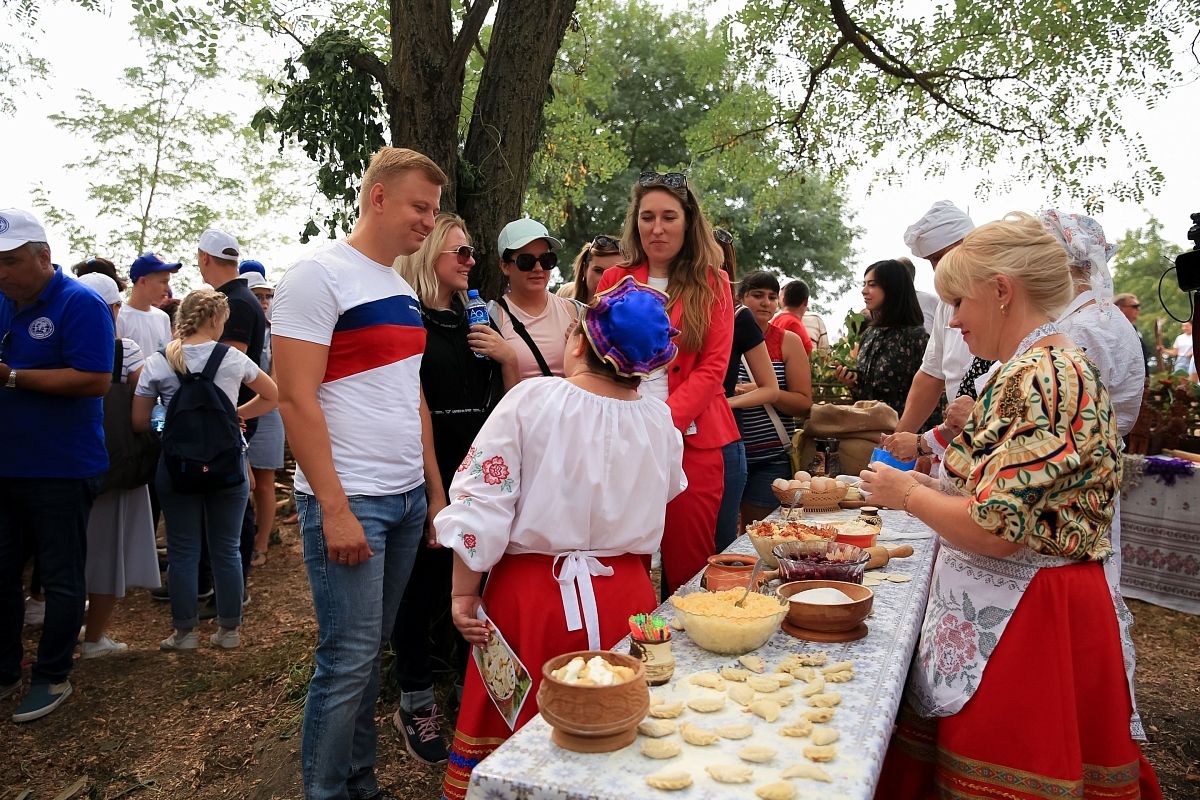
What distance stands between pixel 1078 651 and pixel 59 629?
13.5 feet

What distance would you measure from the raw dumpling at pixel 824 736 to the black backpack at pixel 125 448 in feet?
13.7

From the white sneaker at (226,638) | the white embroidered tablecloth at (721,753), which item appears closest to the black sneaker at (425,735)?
the white embroidered tablecloth at (721,753)

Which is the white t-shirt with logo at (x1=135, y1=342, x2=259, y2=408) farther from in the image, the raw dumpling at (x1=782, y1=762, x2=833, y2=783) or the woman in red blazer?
the raw dumpling at (x1=782, y1=762, x2=833, y2=783)

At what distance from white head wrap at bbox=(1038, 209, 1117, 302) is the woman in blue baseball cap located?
62.2 inches

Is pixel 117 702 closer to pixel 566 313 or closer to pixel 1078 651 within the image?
pixel 566 313

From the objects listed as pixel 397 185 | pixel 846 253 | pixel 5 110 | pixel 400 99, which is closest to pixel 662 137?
pixel 846 253

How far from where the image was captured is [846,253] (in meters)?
24.5

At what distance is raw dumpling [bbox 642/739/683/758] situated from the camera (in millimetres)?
1369

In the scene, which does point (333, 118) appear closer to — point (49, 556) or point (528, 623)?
point (49, 556)

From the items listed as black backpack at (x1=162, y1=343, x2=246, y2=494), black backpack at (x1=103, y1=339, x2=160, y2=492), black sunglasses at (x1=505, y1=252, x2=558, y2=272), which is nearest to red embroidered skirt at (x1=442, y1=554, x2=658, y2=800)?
black sunglasses at (x1=505, y1=252, x2=558, y2=272)

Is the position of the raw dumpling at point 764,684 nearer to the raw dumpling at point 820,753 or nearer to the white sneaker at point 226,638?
the raw dumpling at point 820,753

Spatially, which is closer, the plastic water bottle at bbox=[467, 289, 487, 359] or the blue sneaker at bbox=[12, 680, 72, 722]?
the plastic water bottle at bbox=[467, 289, 487, 359]

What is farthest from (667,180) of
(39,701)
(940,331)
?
(39,701)

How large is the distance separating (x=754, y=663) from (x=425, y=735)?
198 cm
